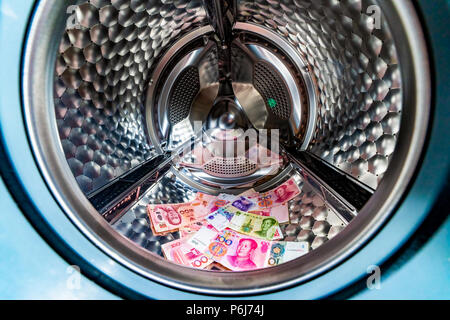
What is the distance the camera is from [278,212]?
89 cm

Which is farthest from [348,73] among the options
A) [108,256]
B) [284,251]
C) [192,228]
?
[108,256]

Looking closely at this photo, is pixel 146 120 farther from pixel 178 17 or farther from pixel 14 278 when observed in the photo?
pixel 14 278

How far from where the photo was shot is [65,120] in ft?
2.11

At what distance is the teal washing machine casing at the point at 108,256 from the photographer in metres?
0.36

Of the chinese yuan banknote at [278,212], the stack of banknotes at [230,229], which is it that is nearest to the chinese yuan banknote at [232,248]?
the stack of banknotes at [230,229]

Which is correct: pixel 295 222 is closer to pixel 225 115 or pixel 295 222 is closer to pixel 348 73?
pixel 348 73

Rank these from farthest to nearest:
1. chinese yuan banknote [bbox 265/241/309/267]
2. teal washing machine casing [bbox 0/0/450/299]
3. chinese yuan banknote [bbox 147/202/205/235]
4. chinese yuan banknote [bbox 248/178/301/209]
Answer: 1. chinese yuan banknote [bbox 248/178/301/209]
2. chinese yuan banknote [bbox 147/202/205/235]
3. chinese yuan banknote [bbox 265/241/309/267]
4. teal washing machine casing [bbox 0/0/450/299]

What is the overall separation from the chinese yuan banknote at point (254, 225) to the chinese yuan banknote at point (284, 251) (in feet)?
0.18

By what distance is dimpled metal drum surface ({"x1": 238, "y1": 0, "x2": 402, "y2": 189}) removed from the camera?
2.17ft

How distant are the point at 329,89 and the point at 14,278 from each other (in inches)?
38.5

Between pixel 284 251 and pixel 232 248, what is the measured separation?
0.46 feet

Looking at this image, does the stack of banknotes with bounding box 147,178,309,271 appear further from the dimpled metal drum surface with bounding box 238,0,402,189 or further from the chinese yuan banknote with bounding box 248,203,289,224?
the dimpled metal drum surface with bounding box 238,0,402,189
